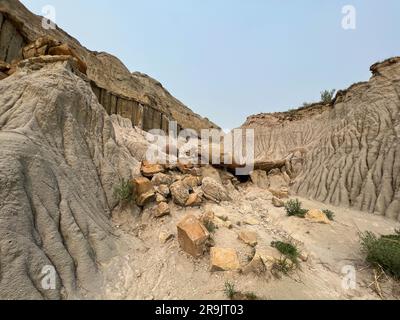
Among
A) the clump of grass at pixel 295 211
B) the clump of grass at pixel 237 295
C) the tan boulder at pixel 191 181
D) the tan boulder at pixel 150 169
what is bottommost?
the clump of grass at pixel 237 295

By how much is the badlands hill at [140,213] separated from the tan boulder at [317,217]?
0.05 meters

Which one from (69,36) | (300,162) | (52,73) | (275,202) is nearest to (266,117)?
(300,162)

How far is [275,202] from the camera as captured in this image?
7.16 meters

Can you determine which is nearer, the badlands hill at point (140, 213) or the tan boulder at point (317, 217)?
the badlands hill at point (140, 213)

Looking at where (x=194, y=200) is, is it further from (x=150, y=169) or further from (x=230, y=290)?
(x=230, y=290)

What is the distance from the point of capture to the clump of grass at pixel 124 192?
18.1ft

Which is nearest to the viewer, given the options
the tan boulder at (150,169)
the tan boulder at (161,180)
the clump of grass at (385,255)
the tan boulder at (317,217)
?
the clump of grass at (385,255)

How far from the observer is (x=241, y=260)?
4090 millimetres

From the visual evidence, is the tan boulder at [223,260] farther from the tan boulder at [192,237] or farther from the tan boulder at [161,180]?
the tan boulder at [161,180]

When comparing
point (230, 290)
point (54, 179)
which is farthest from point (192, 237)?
point (54, 179)

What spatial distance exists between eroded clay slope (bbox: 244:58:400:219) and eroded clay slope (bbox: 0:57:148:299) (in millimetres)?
7701

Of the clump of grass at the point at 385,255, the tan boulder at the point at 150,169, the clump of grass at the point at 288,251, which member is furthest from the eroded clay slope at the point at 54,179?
the clump of grass at the point at 385,255

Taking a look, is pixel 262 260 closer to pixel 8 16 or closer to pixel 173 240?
pixel 173 240
